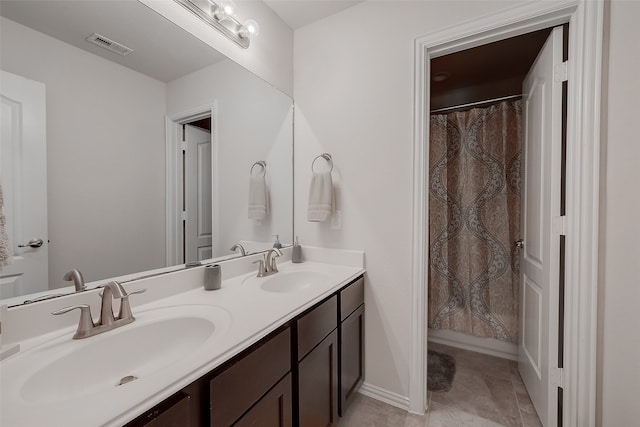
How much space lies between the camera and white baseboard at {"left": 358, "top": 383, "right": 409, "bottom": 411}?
157cm

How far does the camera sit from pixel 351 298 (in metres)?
1.48

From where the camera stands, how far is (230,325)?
2.86 ft

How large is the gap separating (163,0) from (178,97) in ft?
1.27

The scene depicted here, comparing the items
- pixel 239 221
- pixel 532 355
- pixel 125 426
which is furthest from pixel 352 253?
pixel 125 426

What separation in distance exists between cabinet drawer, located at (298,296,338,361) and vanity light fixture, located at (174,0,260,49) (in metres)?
1.42

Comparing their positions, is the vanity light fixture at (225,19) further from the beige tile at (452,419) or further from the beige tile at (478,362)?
the beige tile at (478,362)

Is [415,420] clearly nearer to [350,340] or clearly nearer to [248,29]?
[350,340]

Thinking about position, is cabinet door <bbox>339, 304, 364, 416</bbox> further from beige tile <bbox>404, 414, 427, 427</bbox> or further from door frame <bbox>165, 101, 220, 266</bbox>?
door frame <bbox>165, 101, 220, 266</bbox>

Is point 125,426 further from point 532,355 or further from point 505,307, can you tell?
point 505,307

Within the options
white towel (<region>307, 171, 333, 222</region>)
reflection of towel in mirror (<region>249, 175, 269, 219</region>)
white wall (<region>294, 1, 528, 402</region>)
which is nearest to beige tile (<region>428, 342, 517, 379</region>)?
white wall (<region>294, 1, 528, 402</region>)

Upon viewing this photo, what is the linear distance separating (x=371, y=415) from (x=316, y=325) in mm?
802

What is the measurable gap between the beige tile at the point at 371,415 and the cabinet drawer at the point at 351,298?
573 mm

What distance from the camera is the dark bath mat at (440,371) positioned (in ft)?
5.81

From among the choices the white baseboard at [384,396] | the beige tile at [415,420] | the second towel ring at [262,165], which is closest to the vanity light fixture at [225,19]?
the second towel ring at [262,165]
